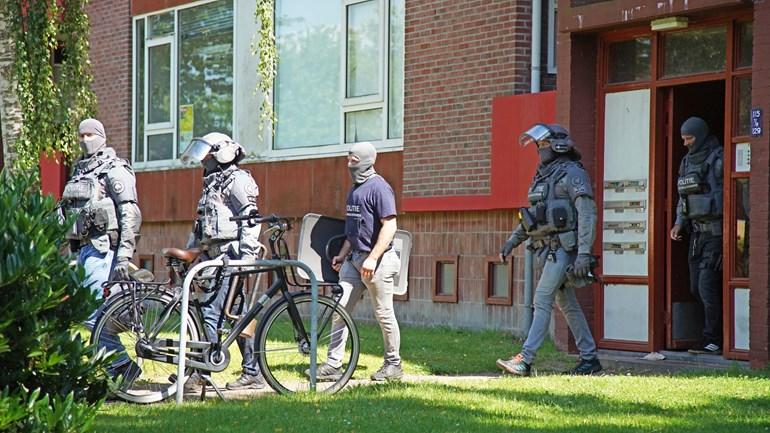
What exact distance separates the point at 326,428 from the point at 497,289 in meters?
7.15

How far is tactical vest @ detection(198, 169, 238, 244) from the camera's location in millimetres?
10805

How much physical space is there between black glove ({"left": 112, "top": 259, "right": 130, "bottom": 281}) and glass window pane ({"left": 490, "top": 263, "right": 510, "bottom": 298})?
5595mm

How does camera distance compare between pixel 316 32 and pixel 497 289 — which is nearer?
pixel 497 289

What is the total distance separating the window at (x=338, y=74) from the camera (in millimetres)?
16750

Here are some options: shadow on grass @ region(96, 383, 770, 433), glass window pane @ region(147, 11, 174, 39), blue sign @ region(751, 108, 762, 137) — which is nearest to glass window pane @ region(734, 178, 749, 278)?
blue sign @ region(751, 108, 762, 137)

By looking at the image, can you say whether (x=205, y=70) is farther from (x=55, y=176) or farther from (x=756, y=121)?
(x=756, y=121)

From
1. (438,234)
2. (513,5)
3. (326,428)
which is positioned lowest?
(326,428)

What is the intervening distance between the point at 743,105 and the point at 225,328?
4970mm

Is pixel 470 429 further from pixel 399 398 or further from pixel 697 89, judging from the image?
pixel 697 89

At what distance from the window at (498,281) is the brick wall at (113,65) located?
789cm

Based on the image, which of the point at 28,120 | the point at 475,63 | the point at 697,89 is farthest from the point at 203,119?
the point at 697,89

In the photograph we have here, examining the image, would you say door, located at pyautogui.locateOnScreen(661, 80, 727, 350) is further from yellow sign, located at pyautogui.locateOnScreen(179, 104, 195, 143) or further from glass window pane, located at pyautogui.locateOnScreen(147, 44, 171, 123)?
glass window pane, located at pyautogui.locateOnScreen(147, 44, 171, 123)

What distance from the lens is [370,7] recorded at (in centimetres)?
1712

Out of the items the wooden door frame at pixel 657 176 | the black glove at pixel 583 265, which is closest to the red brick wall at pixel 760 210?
the wooden door frame at pixel 657 176
